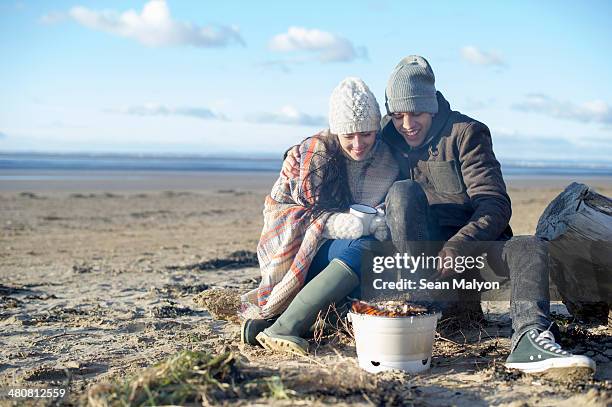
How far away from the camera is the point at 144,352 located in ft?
15.2

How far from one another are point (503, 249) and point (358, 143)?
1.09m

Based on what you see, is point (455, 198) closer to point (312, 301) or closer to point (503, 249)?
point (503, 249)

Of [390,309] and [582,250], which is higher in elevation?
[582,250]

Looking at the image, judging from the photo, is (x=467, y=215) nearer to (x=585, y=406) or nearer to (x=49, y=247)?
(x=585, y=406)

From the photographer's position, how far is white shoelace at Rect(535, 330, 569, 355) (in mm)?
3557

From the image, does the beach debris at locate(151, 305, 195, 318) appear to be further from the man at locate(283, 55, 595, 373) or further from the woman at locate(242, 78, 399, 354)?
the man at locate(283, 55, 595, 373)

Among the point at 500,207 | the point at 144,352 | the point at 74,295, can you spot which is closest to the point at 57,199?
the point at 74,295

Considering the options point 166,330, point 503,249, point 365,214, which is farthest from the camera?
point 166,330

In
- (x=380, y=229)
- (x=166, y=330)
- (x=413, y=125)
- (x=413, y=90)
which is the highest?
(x=413, y=90)

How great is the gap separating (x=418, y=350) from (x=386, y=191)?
3.94ft

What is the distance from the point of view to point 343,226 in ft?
14.3

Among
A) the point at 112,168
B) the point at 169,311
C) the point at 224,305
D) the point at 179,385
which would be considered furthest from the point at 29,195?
the point at 112,168

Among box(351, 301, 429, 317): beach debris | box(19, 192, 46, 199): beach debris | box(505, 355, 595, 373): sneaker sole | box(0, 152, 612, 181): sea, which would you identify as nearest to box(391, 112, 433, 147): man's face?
box(351, 301, 429, 317): beach debris

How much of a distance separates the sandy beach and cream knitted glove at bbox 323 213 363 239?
0.63 meters
